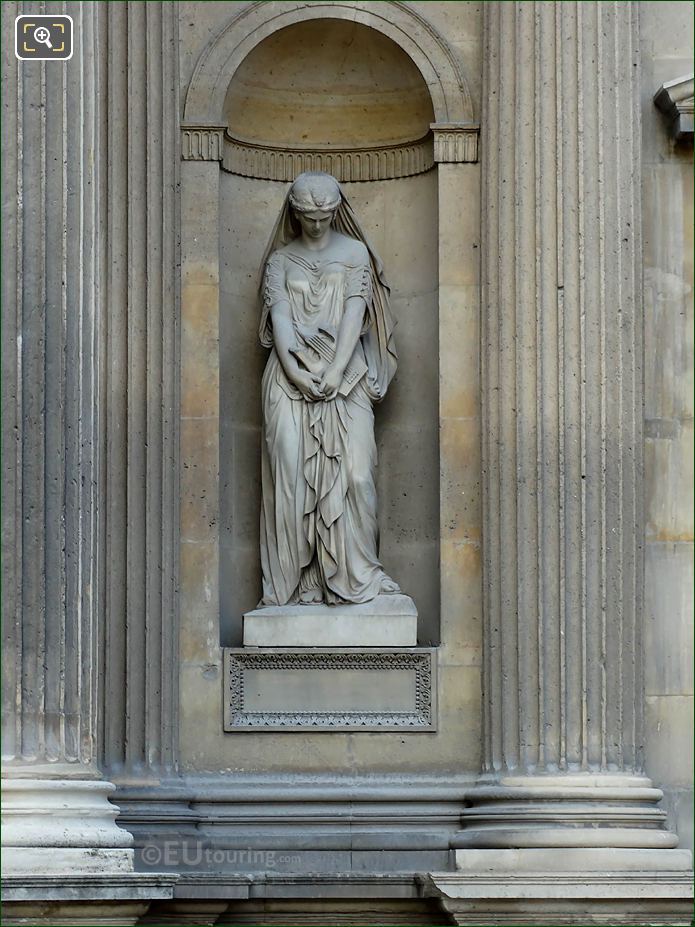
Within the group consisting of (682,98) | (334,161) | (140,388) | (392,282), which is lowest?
(140,388)

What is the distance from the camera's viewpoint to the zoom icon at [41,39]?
15266mm

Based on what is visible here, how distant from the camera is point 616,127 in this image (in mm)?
16422

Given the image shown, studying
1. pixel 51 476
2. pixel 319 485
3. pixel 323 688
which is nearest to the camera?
pixel 51 476

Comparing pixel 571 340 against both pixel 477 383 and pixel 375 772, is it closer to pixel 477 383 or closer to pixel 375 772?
pixel 477 383

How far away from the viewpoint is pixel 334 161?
693 inches

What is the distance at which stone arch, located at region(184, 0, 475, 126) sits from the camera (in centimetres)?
1689

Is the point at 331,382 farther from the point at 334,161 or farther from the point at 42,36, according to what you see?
the point at 42,36

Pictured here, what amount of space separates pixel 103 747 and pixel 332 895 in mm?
1763

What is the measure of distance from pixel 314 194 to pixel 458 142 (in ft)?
3.51

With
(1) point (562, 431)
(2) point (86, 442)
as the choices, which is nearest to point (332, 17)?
(1) point (562, 431)

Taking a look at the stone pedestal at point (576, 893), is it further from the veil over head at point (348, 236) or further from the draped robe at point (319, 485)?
the veil over head at point (348, 236)

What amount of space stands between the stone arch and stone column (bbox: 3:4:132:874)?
1569 millimetres

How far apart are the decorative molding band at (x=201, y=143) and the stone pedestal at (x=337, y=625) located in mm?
3115

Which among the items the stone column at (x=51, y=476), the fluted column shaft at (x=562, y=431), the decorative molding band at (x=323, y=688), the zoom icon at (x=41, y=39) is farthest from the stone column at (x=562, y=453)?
the zoom icon at (x=41, y=39)
